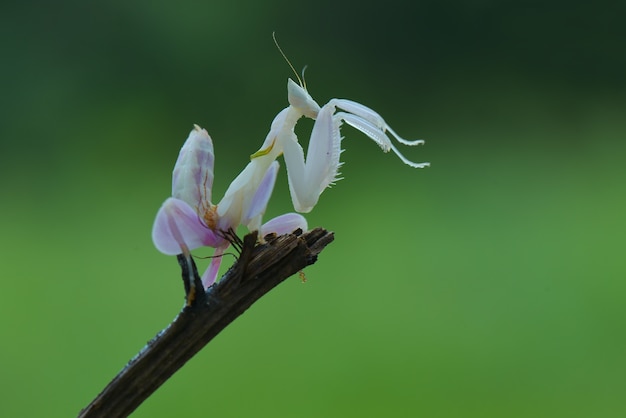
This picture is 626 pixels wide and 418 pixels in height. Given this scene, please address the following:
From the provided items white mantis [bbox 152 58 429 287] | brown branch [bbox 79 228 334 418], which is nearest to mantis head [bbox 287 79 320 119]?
white mantis [bbox 152 58 429 287]

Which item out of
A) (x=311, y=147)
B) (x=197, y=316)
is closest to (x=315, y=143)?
(x=311, y=147)

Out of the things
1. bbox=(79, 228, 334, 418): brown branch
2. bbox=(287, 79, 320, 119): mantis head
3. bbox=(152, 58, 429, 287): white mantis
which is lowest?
bbox=(79, 228, 334, 418): brown branch

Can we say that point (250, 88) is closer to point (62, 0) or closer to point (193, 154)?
point (62, 0)

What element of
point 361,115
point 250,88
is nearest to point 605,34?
point 250,88

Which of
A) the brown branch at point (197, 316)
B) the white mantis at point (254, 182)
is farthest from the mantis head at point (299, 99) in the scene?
the brown branch at point (197, 316)

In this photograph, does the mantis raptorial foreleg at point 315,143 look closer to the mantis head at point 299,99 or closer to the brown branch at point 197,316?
the mantis head at point 299,99

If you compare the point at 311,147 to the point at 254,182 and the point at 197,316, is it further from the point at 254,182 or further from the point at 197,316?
the point at 197,316

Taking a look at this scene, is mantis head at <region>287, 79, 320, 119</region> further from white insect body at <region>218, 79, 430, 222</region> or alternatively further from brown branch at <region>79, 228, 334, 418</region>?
brown branch at <region>79, 228, 334, 418</region>
